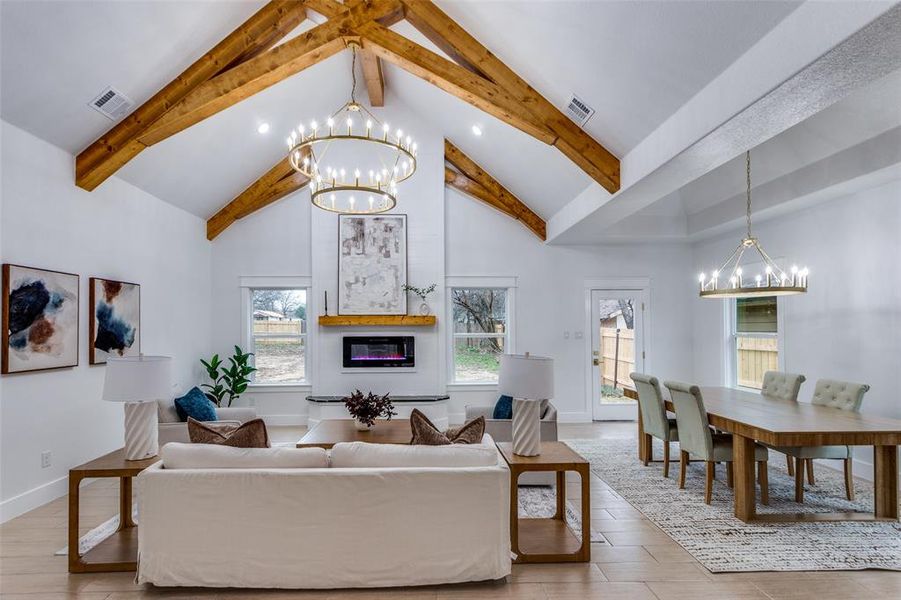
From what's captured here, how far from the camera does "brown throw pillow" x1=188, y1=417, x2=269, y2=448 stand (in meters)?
3.03

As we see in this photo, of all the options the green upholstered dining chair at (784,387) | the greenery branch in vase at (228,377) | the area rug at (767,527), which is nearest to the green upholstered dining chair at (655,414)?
the area rug at (767,527)

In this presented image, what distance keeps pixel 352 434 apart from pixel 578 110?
3247 mm

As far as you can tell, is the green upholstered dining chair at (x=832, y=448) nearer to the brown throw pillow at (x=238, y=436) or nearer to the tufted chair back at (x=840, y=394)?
the tufted chair back at (x=840, y=394)

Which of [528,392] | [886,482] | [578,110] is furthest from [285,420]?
[886,482]

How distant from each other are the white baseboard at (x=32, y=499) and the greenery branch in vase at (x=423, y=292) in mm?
4210

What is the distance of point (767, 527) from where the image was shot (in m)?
3.65

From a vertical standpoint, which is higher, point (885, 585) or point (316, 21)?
point (316, 21)

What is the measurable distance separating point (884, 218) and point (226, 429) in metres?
5.79

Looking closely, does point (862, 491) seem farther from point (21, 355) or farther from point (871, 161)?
point (21, 355)

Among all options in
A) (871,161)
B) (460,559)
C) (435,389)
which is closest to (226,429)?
(460,559)

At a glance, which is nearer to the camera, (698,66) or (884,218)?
(698,66)

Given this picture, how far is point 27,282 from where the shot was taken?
4023 mm

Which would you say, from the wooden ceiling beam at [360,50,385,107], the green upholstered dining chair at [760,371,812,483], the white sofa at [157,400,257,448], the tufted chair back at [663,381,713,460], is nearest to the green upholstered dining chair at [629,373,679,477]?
the tufted chair back at [663,381,713,460]

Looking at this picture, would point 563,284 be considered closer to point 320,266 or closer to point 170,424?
point 320,266
